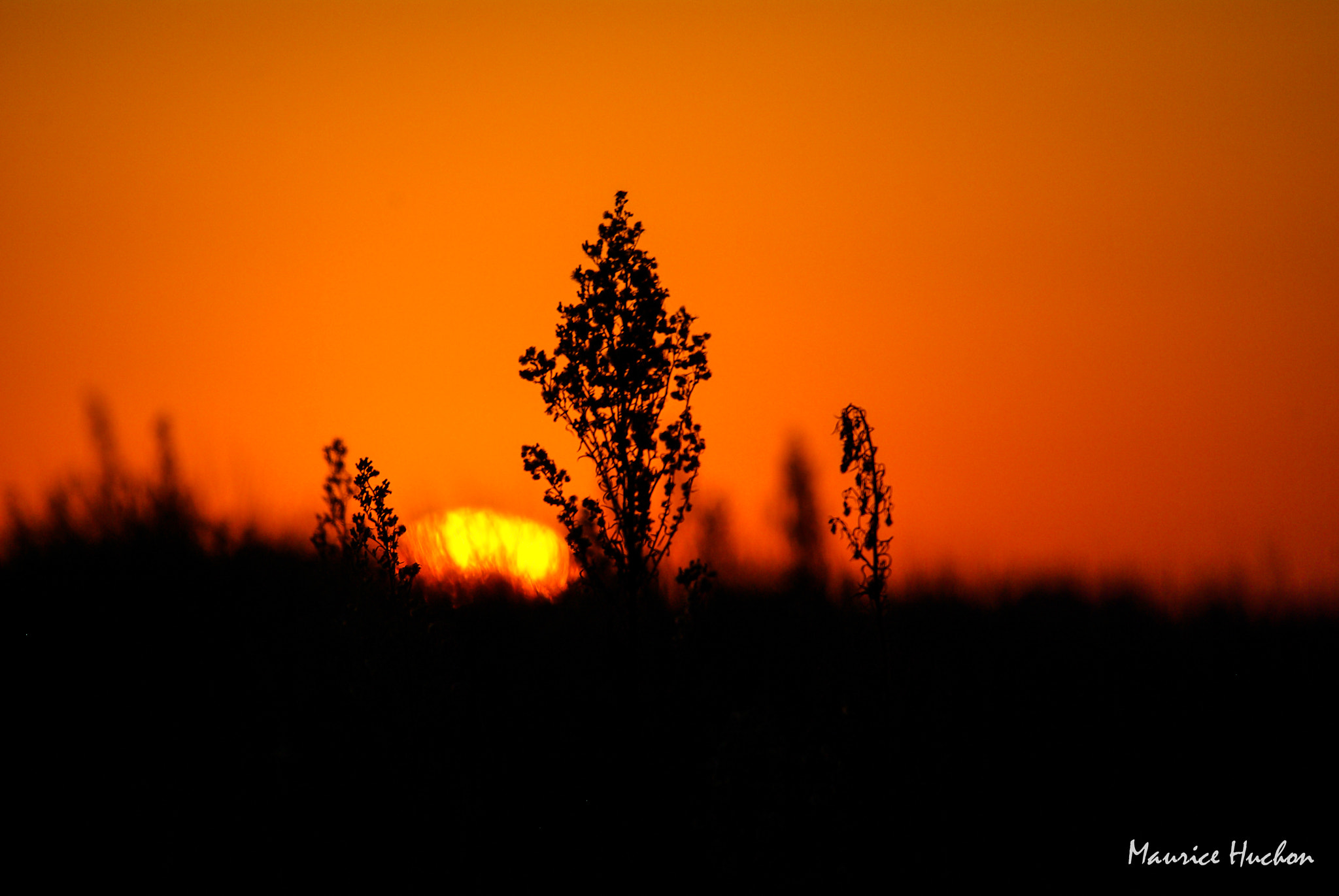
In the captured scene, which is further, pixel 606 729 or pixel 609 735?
pixel 606 729

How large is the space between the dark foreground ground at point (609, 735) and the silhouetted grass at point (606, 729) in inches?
1.7

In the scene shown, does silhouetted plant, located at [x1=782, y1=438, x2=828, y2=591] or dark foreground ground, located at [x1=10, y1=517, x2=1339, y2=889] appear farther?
silhouetted plant, located at [x1=782, y1=438, x2=828, y2=591]

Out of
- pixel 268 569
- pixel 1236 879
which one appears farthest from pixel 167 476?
pixel 1236 879

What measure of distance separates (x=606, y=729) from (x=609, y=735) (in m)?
0.19

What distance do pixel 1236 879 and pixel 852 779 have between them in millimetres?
4939

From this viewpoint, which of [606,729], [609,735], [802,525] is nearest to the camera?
[609,735]

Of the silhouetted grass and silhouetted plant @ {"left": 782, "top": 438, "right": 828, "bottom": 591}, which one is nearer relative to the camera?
the silhouetted grass

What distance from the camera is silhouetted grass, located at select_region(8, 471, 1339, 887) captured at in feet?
49.2

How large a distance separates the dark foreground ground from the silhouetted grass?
0.04 metres

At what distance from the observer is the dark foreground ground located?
14.9 m

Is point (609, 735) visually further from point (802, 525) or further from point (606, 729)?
point (802, 525)

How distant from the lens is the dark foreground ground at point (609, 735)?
14938 mm

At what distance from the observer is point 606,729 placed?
17.5 metres

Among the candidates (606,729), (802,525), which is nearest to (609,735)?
(606,729)
